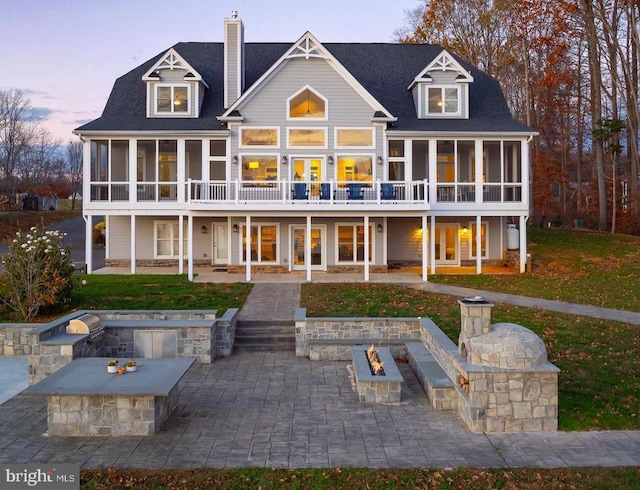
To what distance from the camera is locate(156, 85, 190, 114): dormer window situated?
73.3 ft

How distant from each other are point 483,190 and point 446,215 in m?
1.94

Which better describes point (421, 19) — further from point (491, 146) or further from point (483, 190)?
point (483, 190)

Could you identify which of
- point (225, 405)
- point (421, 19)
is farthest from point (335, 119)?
point (421, 19)

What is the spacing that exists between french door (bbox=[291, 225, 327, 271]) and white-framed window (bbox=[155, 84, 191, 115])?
268 inches

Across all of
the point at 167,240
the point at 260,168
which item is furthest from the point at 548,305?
the point at 167,240

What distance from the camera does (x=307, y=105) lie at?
2161 cm

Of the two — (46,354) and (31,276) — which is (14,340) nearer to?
(31,276)

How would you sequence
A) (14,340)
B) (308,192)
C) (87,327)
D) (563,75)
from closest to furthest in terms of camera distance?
(87,327), (14,340), (308,192), (563,75)

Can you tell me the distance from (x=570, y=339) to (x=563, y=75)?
22379 millimetres

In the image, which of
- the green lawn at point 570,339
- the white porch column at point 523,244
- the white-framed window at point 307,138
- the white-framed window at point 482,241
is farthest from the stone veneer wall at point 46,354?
the white-framed window at point 482,241

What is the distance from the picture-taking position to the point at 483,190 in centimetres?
2175

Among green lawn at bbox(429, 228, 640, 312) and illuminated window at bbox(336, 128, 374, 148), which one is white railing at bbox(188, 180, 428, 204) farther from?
green lawn at bbox(429, 228, 640, 312)

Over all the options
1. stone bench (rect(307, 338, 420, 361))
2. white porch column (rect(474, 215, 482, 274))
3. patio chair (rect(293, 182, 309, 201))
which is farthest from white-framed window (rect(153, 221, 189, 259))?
stone bench (rect(307, 338, 420, 361))

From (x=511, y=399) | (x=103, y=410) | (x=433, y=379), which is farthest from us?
(x=433, y=379)
